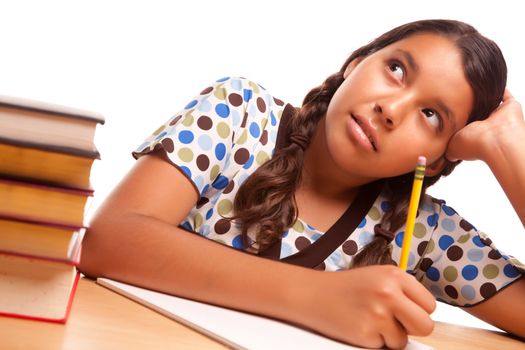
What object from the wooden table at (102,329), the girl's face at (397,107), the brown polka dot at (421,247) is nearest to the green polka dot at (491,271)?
the brown polka dot at (421,247)

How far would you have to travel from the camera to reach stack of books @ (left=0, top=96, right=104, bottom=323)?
0.59 meters

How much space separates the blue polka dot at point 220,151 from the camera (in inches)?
44.9

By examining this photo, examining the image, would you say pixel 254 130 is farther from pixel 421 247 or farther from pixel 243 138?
pixel 421 247

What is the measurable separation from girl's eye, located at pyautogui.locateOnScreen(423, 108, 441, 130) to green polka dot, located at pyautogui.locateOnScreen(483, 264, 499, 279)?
26 centimetres

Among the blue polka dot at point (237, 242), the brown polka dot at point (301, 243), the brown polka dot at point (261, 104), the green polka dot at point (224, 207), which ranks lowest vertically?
the blue polka dot at point (237, 242)

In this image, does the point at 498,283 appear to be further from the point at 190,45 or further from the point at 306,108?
the point at 190,45

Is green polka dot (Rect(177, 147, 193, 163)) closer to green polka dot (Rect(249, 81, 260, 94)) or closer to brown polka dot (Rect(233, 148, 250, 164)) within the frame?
brown polka dot (Rect(233, 148, 250, 164))

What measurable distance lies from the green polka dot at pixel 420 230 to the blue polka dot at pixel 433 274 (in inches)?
2.4

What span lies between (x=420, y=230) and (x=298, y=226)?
24cm

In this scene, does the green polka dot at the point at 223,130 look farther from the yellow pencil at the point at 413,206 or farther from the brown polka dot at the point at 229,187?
the yellow pencil at the point at 413,206

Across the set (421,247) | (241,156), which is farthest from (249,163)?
(421,247)

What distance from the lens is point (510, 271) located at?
1.24 meters

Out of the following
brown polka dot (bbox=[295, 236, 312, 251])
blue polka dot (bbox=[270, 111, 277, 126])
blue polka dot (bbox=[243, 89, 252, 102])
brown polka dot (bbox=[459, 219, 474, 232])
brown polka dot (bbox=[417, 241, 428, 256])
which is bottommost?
brown polka dot (bbox=[295, 236, 312, 251])

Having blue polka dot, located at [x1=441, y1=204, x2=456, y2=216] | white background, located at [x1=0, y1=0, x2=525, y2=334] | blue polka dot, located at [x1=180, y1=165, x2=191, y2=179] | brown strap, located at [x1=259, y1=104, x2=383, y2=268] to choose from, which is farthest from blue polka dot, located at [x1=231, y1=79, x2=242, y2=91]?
white background, located at [x1=0, y1=0, x2=525, y2=334]
